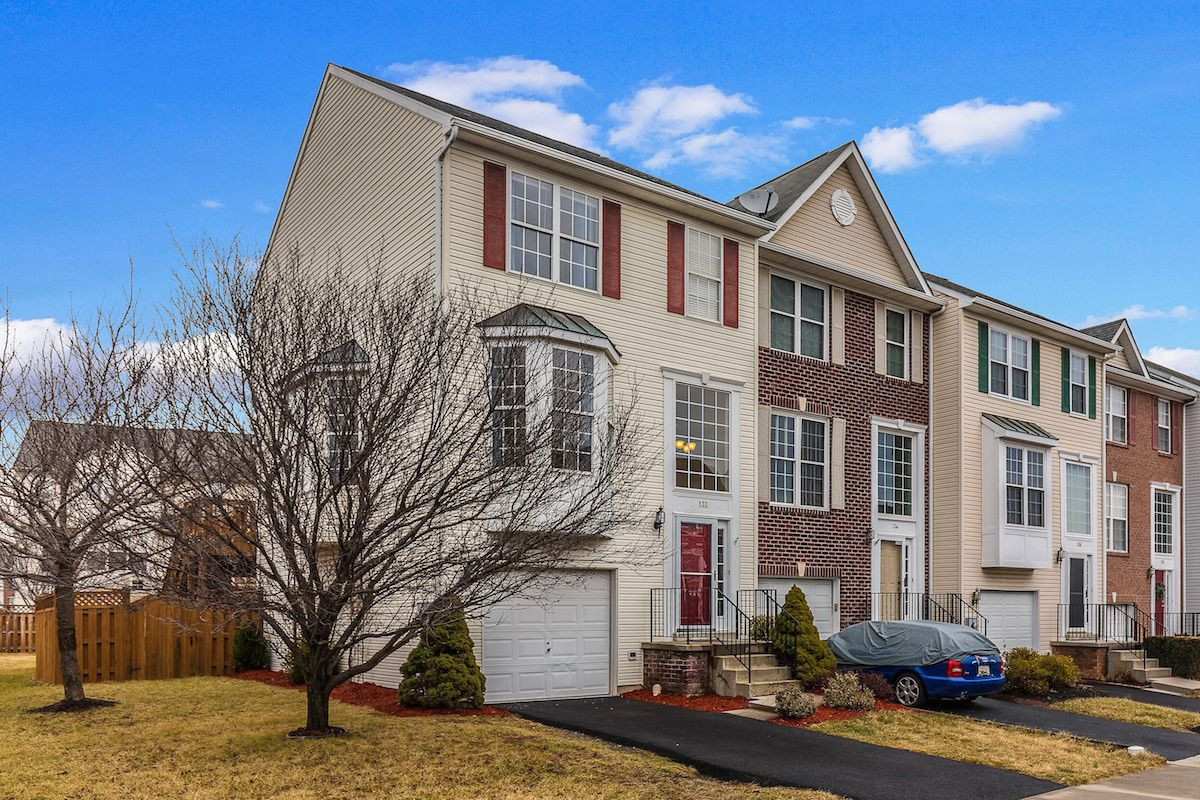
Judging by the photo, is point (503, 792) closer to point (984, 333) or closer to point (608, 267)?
point (608, 267)

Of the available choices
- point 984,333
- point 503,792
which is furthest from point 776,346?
point 503,792

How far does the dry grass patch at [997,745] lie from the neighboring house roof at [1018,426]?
9998 millimetres

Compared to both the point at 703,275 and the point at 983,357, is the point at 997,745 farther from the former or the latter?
the point at 983,357

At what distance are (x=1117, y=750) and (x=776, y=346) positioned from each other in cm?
973

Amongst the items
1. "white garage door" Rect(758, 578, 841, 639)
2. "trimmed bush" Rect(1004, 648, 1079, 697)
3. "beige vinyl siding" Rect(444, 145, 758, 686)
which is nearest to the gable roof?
"beige vinyl siding" Rect(444, 145, 758, 686)

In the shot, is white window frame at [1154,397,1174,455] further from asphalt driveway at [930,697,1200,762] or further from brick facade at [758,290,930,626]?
asphalt driveway at [930,697,1200,762]

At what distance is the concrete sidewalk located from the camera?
1185 centimetres

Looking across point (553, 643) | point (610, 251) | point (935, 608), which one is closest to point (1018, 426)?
point (935, 608)

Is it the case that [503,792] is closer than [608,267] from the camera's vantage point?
Yes

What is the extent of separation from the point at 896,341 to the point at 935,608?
5955 mm

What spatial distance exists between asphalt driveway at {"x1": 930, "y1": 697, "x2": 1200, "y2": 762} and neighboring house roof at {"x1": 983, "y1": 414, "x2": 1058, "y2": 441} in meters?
7.69

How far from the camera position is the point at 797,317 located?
72.8 feet

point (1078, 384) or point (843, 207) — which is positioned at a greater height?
point (843, 207)

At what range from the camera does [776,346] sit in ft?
71.5
